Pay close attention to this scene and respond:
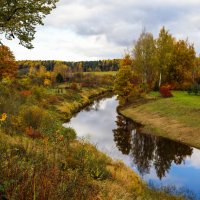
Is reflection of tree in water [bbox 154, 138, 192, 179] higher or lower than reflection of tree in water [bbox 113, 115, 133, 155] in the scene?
higher

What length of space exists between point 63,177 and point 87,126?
35533 mm

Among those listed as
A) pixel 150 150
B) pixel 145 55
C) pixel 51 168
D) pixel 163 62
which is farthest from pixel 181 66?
pixel 51 168

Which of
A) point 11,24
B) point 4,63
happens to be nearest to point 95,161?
point 11,24

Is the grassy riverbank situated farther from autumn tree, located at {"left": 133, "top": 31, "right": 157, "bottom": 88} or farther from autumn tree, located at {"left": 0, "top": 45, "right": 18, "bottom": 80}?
autumn tree, located at {"left": 133, "top": 31, "right": 157, "bottom": 88}

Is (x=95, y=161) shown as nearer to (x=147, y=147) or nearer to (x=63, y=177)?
(x=63, y=177)

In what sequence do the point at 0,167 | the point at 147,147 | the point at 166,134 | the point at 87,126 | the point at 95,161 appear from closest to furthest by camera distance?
the point at 0,167, the point at 95,161, the point at 147,147, the point at 166,134, the point at 87,126

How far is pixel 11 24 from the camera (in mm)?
17344

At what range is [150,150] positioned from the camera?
28453mm

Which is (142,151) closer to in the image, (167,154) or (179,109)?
(167,154)

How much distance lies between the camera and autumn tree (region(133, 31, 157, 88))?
64.3 metres

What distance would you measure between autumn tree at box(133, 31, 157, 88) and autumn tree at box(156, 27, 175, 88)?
1466 millimetres

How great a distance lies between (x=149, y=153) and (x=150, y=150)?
834 millimetres

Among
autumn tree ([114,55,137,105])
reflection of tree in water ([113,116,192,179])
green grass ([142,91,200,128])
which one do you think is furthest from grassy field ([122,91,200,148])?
autumn tree ([114,55,137,105])

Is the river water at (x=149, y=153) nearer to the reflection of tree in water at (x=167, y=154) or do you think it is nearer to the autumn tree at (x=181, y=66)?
the reflection of tree in water at (x=167, y=154)
